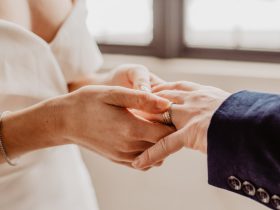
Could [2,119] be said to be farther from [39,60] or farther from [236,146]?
[236,146]

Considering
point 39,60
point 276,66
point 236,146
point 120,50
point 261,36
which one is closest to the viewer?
point 236,146

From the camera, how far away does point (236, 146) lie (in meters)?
0.73

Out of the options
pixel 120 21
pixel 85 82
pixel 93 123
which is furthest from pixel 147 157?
pixel 120 21

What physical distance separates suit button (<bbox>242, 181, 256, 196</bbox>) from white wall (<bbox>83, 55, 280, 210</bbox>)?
3.03ft

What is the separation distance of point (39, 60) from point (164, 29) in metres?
0.95

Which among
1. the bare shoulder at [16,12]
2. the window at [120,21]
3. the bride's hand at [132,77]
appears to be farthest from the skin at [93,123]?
the window at [120,21]

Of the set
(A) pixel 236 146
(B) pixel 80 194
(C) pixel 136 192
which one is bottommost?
(C) pixel 136 192

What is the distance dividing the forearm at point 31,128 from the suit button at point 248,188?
1.25 ft

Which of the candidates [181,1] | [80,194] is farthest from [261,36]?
[80,194]

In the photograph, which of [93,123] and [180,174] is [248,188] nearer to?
[93,123]

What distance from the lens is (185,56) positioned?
1918 mm

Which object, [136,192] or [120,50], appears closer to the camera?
→ [136,192]

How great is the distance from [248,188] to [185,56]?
1238 millimetres

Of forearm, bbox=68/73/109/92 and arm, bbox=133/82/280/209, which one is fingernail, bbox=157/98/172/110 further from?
forearm, bbox=68/73/109/92
